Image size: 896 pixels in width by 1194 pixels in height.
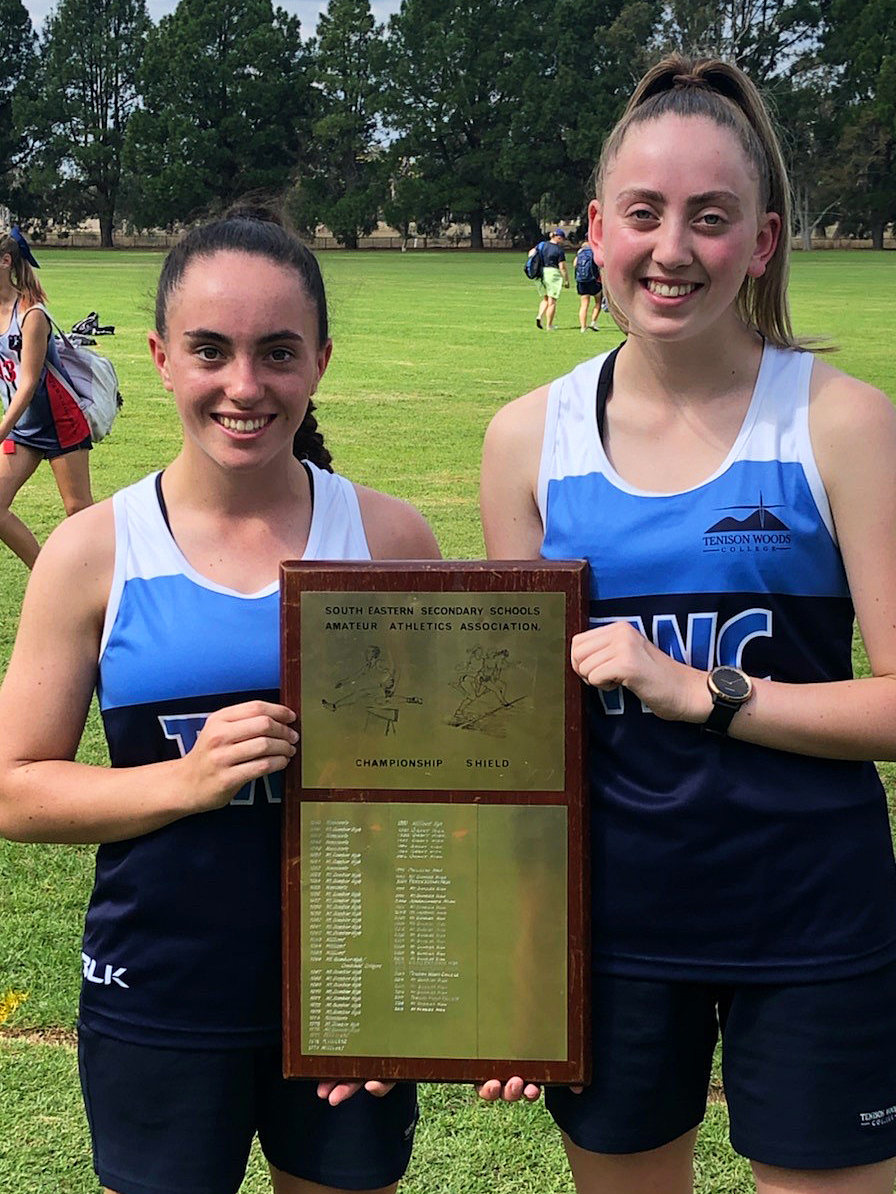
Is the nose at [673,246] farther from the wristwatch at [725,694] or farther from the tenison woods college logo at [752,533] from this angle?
the wristwatch at [725,694]

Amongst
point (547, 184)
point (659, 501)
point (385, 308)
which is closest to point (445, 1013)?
point (659, 501)

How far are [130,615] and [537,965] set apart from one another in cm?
76

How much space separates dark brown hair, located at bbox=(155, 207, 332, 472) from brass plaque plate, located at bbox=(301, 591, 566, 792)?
1.63 ft

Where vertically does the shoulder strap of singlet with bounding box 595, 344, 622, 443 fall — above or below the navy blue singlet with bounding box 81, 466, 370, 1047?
above

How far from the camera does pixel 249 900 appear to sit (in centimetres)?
209

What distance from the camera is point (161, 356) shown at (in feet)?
7.25

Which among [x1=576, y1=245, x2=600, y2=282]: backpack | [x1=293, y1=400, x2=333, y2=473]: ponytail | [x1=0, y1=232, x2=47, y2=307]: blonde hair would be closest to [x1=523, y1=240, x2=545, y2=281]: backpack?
[x1=576, y1=245, x2=600, y2=282]: backpack

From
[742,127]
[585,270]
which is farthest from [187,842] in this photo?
[585,270]

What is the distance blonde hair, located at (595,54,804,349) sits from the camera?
209 centimetres

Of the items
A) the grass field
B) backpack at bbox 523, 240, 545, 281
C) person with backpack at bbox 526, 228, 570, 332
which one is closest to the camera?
the grass field

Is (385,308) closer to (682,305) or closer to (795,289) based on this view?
(795,289)

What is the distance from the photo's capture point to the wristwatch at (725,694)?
198 centimetres

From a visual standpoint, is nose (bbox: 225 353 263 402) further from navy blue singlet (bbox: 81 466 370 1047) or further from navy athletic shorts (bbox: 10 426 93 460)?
navy athletic shorts (bbox: 10 426 93 460)

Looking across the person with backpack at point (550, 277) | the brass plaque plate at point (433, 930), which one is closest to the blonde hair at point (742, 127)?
the brass plaque plate at point (433, 930)
